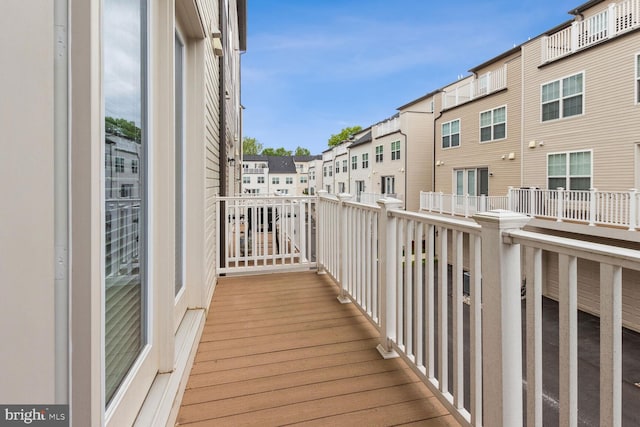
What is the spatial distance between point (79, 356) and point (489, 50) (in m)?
36.3

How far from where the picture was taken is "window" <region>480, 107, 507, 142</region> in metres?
12.4

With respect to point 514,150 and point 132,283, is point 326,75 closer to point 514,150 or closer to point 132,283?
point 514,150

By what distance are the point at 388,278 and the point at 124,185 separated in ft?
5.22

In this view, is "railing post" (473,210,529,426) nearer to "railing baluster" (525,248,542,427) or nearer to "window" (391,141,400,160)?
"railing baluster" (525,248,542,427)

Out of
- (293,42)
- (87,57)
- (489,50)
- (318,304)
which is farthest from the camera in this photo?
(489,50)

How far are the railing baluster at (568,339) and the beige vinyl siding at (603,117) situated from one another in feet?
33.6

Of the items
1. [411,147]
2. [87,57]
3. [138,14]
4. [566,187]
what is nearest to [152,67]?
[138,14]

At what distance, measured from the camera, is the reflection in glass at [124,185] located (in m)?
1.11

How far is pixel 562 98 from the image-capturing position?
1016 centimetres

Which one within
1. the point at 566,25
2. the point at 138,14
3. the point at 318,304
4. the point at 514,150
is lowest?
the point at 318,304

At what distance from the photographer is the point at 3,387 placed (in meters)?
0.61

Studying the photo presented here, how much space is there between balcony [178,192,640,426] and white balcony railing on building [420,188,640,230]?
23.8 feet

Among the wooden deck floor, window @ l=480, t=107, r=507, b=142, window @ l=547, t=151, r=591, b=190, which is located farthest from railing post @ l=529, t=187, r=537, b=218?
the wooden deck floor

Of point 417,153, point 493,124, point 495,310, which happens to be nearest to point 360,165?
point 417,153
